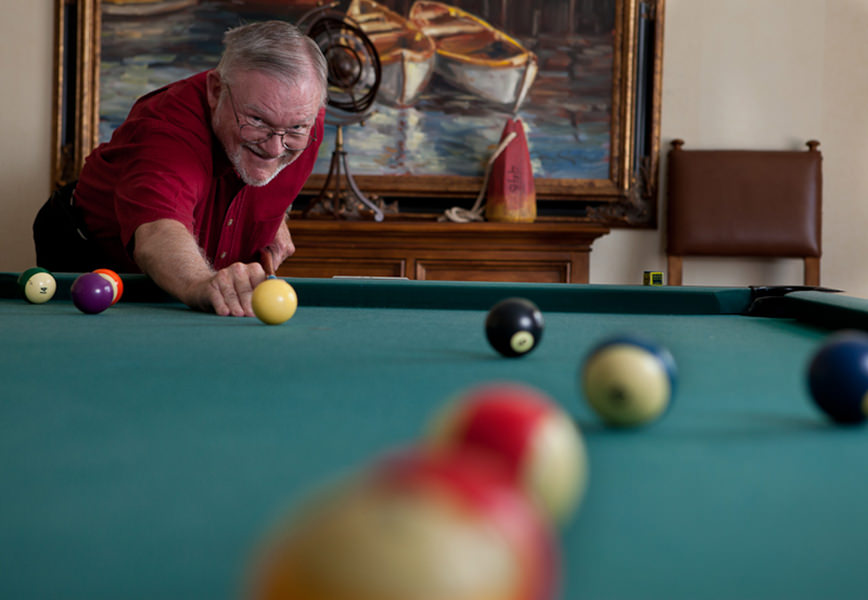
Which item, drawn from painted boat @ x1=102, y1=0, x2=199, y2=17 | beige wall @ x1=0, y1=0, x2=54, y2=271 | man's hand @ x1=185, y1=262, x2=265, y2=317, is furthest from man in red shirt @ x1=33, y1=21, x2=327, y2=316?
painted boat @ x1=102, y1=0, x2=199, y2=17

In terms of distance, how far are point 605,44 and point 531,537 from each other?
420 cm

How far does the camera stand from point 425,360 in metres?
1.10

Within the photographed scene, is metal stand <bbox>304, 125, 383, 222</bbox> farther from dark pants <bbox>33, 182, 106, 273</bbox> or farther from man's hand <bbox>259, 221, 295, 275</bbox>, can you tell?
dark pants <bbox>33, 182, 106, 273</bbox>

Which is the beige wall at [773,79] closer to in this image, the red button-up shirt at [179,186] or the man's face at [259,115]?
the red button-up shirt at [179,186]

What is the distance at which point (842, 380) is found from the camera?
2.43ft

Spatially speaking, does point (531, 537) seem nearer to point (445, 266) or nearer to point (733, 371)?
point (733, 371)

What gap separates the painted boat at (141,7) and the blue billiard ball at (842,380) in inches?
163

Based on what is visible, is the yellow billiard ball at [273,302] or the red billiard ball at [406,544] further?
the yellow billiard ball at [273,302]

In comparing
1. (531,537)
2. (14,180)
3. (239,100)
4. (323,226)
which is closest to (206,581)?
(531,537)

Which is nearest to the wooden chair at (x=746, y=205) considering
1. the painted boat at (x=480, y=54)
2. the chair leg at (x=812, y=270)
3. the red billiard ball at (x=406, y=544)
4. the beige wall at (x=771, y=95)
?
the chair leg at (x=812, y=270)

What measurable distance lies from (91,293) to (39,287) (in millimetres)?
346

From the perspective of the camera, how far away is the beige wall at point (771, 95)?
4.14 m

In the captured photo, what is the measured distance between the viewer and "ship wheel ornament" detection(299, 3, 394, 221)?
389 centimetres

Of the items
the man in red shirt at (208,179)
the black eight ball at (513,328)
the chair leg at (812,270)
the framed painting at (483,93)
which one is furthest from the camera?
the framed painting at (483,93)
